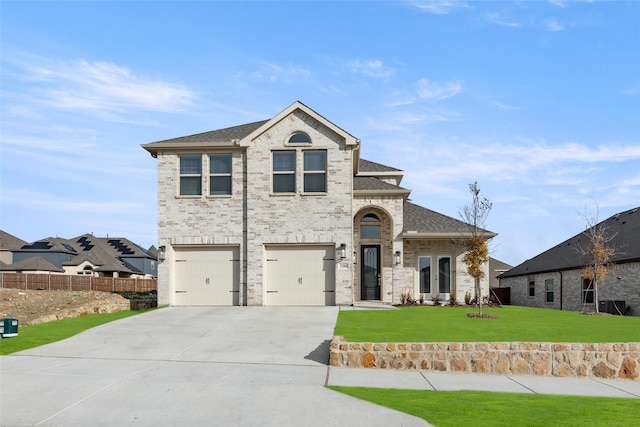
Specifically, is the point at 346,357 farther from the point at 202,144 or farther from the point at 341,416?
the point at 202,144

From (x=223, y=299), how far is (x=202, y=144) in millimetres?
6711

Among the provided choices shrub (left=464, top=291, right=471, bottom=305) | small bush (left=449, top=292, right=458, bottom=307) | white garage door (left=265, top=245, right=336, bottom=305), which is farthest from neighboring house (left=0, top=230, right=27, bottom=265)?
shrub (left=464, top=291, right=471, bottom=305)

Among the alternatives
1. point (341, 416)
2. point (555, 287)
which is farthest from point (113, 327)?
point (555, 287)

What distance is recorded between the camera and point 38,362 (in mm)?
13422

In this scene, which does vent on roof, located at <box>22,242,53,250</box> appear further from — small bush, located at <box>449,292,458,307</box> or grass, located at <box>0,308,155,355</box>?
→ small bush, located at <box>449,292,458,307</box>

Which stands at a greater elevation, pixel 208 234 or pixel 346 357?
pixel 208 234

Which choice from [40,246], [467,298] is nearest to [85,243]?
[40,246]

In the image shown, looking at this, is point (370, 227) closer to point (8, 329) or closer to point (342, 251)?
point (342, 251)

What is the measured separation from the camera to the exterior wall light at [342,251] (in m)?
23.4

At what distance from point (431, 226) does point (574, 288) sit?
30.2 feet

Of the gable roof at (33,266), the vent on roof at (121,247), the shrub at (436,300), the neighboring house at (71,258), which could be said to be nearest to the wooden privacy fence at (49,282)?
the gable roof at (33,266)

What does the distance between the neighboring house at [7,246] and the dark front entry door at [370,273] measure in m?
52.0

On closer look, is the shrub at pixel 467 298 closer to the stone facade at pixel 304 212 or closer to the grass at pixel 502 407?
the stone facade at pixel 304 212

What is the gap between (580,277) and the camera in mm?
29109
